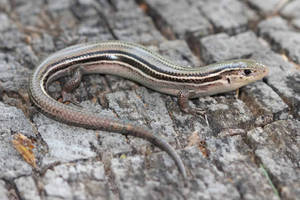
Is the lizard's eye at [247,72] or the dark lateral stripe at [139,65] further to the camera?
the dark lateral stripe at [139,65]

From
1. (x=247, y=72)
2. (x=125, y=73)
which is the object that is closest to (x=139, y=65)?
(x=125, y=73)

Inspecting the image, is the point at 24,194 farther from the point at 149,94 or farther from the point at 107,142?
the point at 149,94

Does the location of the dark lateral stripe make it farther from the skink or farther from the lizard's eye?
the lizard's eye

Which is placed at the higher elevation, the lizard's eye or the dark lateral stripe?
the dark lateral stripe

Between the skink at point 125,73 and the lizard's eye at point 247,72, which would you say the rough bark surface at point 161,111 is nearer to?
the skink at point 125,73

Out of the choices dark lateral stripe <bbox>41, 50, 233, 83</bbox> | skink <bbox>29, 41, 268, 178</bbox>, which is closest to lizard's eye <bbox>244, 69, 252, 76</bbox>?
skink <bbox>29, 41, 268, 178</bbox>

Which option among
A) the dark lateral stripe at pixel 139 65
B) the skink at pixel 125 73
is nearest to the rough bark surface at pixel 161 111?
the skink at pixel 125 73

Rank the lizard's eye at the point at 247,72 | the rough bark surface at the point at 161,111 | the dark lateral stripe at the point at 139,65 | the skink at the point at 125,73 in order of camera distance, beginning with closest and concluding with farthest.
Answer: the rough bark surface at the point at 161,111 → the skink at the point at 125,73 → the lizard's eye at the point at 247,72 → the dark lateral stripe at the point at 139,65
